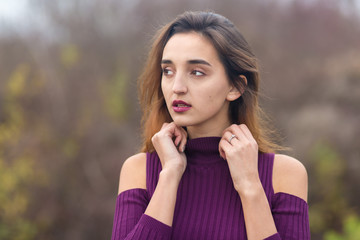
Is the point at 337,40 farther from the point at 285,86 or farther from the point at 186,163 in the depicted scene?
the point at 186,163

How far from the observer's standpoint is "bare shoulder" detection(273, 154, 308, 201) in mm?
2012

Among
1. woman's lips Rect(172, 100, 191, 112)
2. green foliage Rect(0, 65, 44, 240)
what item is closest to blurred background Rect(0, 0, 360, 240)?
green foliage Rect(0, 65, 44, 240)

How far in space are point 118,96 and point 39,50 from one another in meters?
2.83

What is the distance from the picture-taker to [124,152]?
10.1m

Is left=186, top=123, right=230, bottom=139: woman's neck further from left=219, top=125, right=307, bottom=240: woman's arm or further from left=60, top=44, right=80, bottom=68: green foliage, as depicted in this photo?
left=60, top=44, right=80, bottom=68: green foliage

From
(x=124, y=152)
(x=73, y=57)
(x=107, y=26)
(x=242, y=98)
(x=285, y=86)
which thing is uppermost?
(x=107, y=26)

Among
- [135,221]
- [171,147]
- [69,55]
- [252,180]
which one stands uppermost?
[69,55]

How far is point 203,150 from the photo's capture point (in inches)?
85.4

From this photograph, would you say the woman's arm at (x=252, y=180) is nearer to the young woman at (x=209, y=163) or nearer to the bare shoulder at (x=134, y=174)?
the young woman at (x=209, y=163)

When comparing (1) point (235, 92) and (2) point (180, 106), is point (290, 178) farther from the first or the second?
(2) point (180, 106)

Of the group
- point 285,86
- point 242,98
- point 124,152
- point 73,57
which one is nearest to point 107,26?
point 73,57

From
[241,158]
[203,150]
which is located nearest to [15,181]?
[203,150]

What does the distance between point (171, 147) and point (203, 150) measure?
188 mm

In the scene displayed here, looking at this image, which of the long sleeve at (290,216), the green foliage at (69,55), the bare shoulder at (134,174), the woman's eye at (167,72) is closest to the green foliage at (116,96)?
the green foliage at (69,55)
